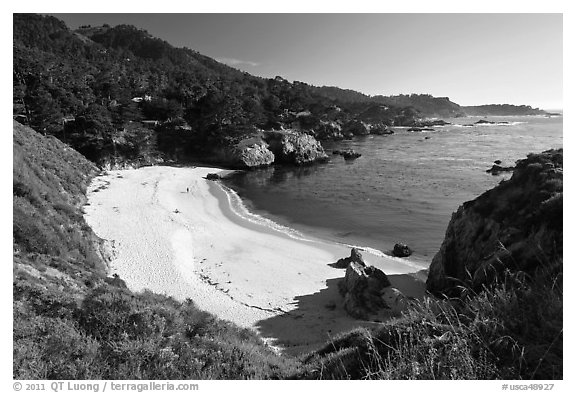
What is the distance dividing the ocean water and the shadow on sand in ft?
27.9

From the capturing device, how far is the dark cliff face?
32.2 ft

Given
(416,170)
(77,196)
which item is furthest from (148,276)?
(416,170)

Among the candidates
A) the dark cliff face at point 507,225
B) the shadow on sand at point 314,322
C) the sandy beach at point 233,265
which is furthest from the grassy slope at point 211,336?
the sandy beach at point 233,265

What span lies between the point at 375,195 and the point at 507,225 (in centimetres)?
2898

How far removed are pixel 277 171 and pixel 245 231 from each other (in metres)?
32.1

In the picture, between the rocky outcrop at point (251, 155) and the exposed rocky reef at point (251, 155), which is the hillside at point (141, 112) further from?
the exposed rocky reef at point (251, 155)

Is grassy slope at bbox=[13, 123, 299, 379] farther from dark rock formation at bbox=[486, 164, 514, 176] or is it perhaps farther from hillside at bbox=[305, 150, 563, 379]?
dark rock formation at bbox=[486, 164, 514, 176]

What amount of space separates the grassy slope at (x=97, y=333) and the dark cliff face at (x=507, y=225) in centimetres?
713

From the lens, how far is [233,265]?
2125 centimetres

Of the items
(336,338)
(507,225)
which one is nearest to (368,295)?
(507,225)

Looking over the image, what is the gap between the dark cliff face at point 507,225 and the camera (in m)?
9.80

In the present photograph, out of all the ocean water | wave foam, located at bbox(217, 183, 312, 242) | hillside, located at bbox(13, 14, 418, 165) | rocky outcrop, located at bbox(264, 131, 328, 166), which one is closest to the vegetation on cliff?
the ocean water

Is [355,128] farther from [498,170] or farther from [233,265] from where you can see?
[233,265]
